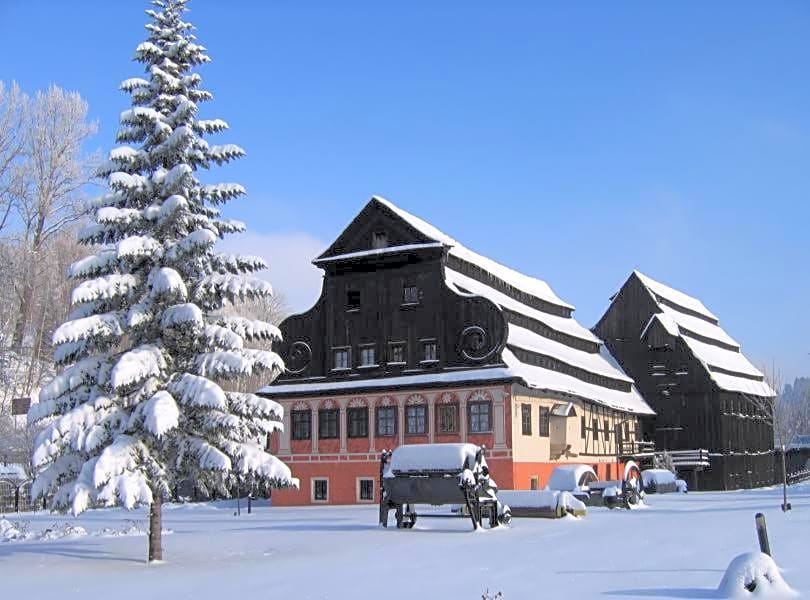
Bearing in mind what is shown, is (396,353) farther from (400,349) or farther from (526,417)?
(526,417)

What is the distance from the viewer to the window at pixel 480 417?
148 feet

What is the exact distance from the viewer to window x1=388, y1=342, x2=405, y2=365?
48.1 meters

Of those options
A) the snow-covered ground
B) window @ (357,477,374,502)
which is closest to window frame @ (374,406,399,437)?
window @ (357,477,374,502)

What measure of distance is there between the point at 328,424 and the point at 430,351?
6749 mm

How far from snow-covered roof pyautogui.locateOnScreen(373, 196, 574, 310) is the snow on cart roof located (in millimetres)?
21727

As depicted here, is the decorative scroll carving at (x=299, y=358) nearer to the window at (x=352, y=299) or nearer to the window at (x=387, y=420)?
the window at (x=352, y=299)

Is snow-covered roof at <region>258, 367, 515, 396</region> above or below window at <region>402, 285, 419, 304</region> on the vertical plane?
below

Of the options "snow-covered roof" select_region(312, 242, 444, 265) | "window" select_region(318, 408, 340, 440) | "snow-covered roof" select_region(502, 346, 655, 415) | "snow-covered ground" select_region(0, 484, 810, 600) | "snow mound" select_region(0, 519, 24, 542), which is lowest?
"snow mound" select_region(0, 519, 24, 542)

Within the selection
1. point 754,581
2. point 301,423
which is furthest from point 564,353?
point 754,581

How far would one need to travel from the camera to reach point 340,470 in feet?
159

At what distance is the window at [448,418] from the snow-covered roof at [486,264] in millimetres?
7766

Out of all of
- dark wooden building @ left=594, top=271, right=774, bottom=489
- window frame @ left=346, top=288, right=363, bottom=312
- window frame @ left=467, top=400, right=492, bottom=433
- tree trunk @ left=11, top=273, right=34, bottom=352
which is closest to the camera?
window frame @ left=467, top=400, right=492, bottom=433

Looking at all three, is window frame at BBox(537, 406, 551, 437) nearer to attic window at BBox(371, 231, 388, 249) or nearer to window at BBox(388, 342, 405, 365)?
window at BBox(388, 342, 405, 365)

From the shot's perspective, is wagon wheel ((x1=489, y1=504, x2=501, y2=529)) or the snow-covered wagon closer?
the snow-covered wagon
